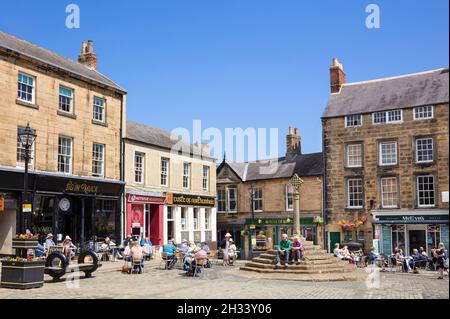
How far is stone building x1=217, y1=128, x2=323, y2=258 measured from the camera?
34625 mm

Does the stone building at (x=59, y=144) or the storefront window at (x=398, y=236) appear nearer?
the stone building at (x=59, y=144)

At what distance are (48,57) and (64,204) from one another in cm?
678

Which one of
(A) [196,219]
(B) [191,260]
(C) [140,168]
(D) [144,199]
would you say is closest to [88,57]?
(C) [140,168]

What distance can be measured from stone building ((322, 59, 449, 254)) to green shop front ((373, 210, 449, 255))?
0.18 feet

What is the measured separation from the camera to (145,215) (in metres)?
28.4

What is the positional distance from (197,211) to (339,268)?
50.1 ft

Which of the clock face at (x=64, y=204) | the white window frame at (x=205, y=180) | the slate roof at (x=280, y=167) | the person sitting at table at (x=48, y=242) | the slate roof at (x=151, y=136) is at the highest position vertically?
the slate roof at (x=151, y=136)

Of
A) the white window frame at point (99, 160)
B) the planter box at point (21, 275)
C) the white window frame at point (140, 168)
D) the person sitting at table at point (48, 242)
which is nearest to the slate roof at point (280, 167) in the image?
the white window frame at point (140, 168)

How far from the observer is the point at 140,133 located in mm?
29109

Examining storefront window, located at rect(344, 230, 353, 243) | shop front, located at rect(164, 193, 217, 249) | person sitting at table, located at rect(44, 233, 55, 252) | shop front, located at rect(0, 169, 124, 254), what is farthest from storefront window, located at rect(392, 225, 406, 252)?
person sitting at table, located at rect(44, 233, 55, 252)

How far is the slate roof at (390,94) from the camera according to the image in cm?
2975

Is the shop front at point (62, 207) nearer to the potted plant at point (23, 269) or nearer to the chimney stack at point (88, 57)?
the potted plant at point (23, 269)

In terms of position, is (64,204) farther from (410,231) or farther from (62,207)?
(410,231)

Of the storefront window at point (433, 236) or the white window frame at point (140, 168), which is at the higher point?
the white window frame at point (140, 168)
